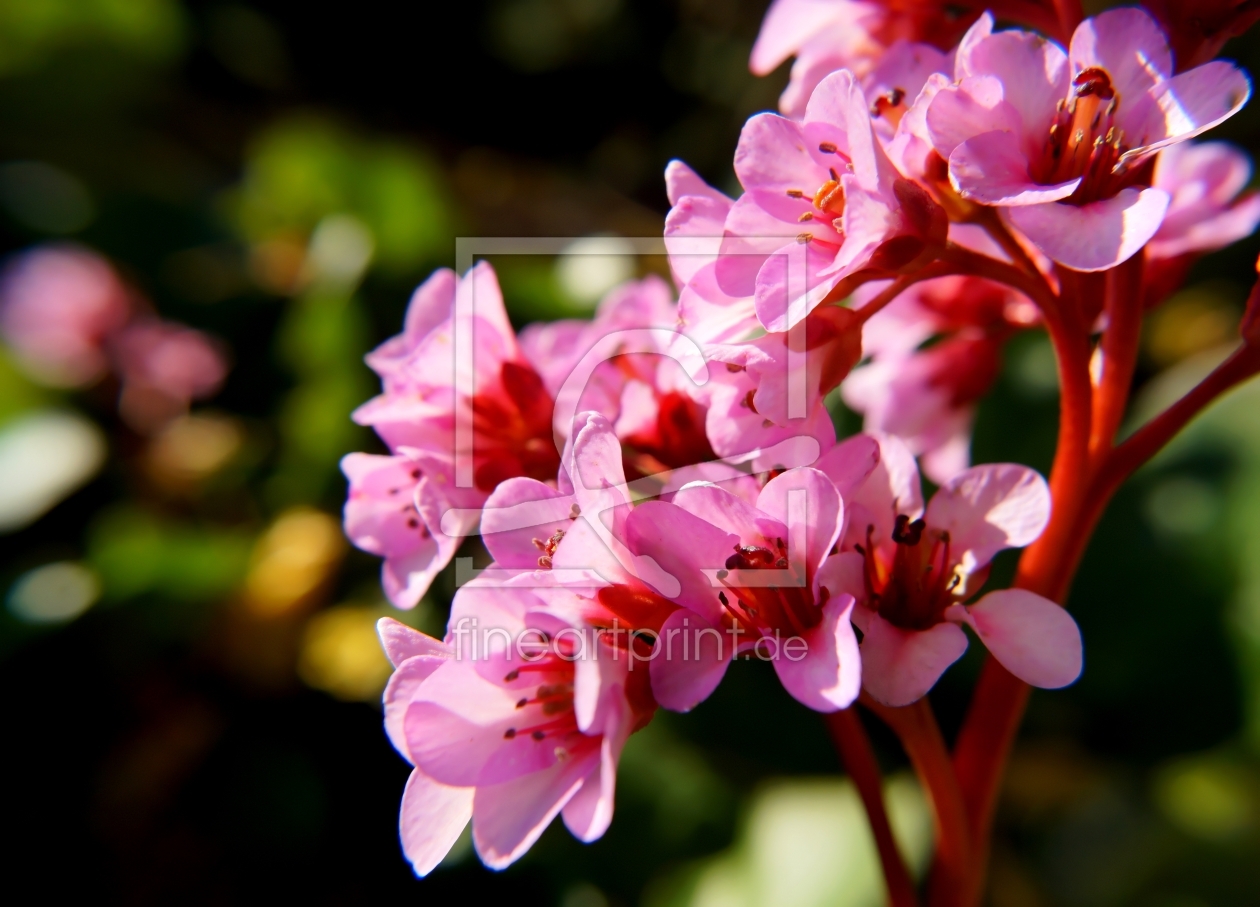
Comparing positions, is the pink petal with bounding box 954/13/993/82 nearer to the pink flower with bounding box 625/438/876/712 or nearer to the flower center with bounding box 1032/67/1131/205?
the flower center with bounding box 1032/67/1131/205

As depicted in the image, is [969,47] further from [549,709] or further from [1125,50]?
[549,709]

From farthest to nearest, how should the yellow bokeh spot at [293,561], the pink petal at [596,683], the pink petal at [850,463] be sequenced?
the yellow bokeh spot at [293,561], the pink petal at [850,463], the pink petal at [596,683]

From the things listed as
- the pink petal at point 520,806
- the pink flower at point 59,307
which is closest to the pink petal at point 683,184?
the pink petal at point 520,806

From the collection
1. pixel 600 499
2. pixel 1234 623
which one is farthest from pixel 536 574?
pixel 1234 623

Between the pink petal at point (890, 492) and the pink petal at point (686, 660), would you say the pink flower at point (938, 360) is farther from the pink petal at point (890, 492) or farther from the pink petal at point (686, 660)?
the pink petal at point (686, 660)

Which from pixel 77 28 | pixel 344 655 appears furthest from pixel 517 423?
pixel 77 28

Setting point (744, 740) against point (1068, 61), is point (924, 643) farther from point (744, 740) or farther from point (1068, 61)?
point (744, 740)

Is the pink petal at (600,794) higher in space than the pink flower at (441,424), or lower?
lower
